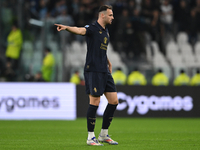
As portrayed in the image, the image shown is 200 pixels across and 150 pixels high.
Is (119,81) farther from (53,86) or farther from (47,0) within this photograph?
(47,0)

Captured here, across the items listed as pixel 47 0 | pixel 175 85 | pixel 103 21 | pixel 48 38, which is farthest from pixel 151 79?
pixel 103 21

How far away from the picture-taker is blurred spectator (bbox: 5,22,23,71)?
45.7ft

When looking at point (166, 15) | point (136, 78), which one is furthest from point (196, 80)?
point (166, 15)

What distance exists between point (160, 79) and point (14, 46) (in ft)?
18.6

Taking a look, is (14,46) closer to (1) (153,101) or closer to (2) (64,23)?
(2) (64,23)

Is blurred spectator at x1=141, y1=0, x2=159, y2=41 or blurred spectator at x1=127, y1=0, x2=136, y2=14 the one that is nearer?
blurred spectator at x1=141, y1=0, x2=159, y2=41

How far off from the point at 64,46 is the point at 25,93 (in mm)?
2283

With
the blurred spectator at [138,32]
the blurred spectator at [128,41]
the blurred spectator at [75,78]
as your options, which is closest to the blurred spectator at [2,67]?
the blurred spectator at [75,78]

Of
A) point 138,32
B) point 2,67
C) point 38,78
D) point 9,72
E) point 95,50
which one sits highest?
point 95,50

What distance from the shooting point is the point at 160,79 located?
1450 centimetres

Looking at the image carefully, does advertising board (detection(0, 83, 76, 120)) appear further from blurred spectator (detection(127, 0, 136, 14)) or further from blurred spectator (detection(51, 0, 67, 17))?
blurred spectator (detection(127, 0, 136, 14))

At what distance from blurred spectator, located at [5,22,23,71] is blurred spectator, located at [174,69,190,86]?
20.1ft

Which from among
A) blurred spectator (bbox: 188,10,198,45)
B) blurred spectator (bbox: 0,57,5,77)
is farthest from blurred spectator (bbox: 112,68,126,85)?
blurred spectator (bbox: 188,10,198,45)

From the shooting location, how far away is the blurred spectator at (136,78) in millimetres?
14469
